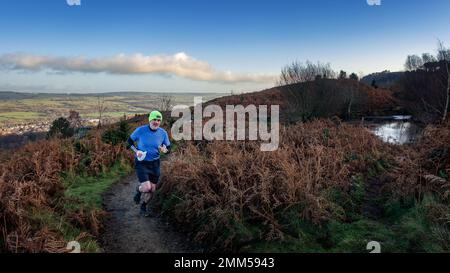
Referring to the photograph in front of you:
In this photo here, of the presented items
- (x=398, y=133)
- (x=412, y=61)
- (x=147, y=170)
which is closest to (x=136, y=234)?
(x=147, y=170)

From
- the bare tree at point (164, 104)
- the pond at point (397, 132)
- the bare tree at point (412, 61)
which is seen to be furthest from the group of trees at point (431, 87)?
the bare tree at point (412, 61)

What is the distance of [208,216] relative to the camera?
7.13m

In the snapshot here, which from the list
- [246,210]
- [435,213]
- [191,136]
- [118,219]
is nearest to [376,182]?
[435,213]

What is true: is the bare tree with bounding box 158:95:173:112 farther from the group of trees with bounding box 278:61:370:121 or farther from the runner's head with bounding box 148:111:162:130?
the runner's head with bounding box 148:111:162:130

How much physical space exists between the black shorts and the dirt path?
0.84 metres

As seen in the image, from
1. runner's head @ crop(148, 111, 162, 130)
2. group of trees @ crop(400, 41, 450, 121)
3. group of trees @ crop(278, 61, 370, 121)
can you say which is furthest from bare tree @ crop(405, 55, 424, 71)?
runner's head @ crop(148, 111, 162, 130)

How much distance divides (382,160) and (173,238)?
6783 mm

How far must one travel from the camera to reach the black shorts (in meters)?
8.02

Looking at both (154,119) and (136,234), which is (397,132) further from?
(136,234)

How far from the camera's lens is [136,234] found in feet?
23.5

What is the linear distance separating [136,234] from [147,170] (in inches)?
56.9

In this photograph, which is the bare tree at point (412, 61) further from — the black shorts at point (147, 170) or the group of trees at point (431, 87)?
the black shorts at point (147, 170)
